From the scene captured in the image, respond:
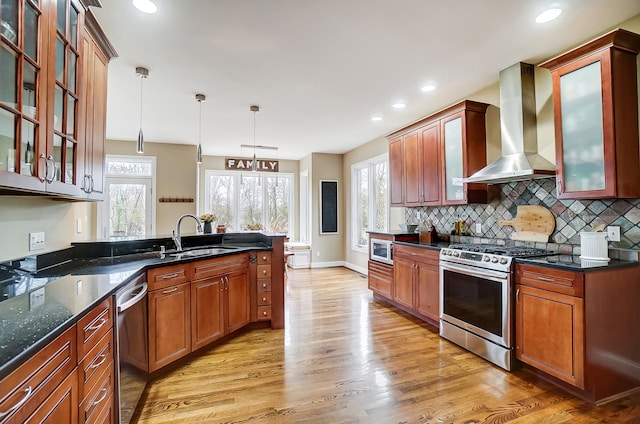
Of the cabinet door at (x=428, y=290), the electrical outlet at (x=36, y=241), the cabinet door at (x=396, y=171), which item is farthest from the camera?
the cabinet door at (x=396, y=171)

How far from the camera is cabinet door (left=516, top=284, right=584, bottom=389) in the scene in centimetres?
208

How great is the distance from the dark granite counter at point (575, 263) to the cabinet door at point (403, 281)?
1.44 metres

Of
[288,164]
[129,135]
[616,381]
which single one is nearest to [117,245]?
[129,135]

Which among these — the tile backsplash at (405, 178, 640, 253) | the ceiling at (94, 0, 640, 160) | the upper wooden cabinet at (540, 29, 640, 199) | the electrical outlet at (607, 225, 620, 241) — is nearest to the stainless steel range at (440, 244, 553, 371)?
the tile backsplash at (405, 178, 640, 253)

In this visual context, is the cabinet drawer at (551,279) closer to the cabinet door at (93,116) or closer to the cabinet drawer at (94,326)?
the cabinet drawer at (94,326)

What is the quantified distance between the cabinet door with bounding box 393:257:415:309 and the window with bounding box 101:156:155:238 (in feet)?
16.0

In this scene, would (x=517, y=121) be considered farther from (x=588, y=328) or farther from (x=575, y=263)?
(x=588, y=328)

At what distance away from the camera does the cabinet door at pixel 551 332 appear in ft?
6.82

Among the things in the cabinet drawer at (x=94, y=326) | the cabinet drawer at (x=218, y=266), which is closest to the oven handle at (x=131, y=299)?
the cabinet drawer at (x=94, y=326)

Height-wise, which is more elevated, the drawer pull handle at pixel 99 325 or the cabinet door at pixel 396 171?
the cabinet door at pixel 396 171

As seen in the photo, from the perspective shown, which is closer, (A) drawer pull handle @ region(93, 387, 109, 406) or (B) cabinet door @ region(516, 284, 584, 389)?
(A) drawer pull handle @ region(93, 387, 109, 406)

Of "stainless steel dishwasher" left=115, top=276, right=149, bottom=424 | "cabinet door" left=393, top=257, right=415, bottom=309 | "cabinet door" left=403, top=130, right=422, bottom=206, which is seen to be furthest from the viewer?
"cabinet door" left=403, top=130, right=422, bottom=206

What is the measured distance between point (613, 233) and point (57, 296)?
12.2 ft

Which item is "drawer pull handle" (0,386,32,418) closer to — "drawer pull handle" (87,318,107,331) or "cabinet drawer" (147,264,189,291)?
"drawer pull handle" (87,318,107,331)
